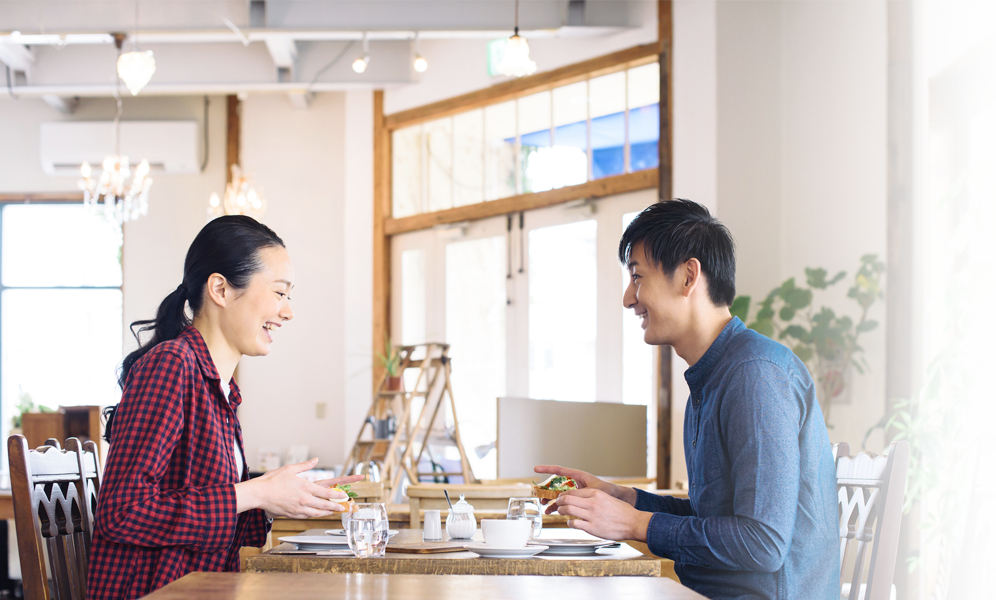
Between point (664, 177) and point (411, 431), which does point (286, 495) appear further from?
point (411, 431)

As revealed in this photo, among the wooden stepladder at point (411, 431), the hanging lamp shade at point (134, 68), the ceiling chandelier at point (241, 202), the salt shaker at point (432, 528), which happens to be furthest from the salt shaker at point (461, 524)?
the ceiling chandelier at point (241, 202)

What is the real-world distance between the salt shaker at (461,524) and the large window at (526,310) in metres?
3.23

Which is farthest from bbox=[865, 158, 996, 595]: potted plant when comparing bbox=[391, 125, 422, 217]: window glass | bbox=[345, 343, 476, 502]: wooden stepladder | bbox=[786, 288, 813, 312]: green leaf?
bbox=[391, 125, 422, 217]: window glass

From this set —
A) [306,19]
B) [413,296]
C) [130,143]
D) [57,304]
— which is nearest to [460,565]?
[306,19]

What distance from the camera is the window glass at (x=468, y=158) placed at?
6.09 metres

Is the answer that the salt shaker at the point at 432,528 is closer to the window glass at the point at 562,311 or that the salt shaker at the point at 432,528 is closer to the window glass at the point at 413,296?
the window glass at the point at 562,311

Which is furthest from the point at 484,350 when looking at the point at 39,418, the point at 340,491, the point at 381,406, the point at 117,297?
the point at 340,491

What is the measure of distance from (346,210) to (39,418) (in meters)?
2.69

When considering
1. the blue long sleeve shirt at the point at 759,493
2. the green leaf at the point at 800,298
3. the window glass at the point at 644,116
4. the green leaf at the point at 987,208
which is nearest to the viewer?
the blue long sleeve shirt at the point at 759,493

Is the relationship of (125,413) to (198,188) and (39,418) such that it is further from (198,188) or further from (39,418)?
(198,188)

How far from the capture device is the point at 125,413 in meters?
1.60

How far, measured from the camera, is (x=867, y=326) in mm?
4008

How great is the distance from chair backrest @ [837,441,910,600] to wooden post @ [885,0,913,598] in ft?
7.87

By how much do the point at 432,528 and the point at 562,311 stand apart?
3.74 m
